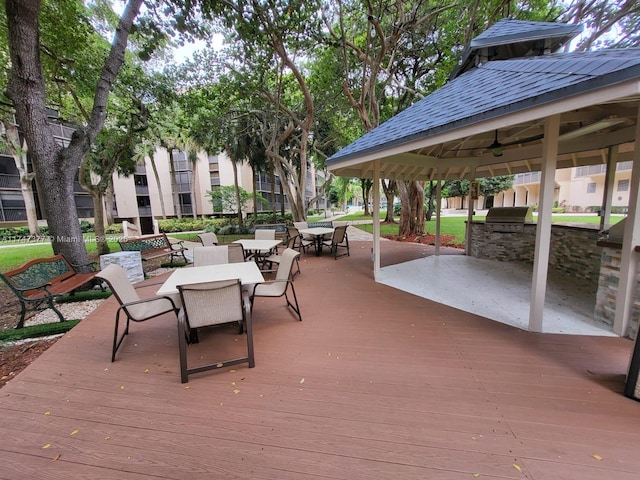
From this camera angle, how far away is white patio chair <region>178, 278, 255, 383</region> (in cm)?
265

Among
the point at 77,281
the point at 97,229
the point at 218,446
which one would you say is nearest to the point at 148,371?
the point at 218,446

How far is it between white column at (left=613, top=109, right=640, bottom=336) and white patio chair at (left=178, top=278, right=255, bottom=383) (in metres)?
4.33

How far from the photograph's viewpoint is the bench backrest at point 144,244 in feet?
22.6

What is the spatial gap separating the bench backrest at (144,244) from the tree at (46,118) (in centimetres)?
126

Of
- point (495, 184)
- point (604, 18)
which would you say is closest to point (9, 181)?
point (604, 18)

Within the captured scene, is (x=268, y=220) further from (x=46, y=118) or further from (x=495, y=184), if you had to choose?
(x=495, y=184)

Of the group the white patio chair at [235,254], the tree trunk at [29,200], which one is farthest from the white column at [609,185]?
the tree trunk at [29,200]

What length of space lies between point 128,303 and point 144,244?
5300 mm

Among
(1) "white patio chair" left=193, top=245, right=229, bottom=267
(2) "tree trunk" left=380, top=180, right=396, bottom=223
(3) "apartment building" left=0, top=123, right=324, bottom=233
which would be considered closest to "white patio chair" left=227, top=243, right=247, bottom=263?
(1) "white patio chair" left=193, top=245, right=229, bottom=267

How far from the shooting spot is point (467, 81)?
470cm

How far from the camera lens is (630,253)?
2.95 meters

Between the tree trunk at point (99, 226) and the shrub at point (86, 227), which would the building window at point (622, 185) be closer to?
the tree trunk at point (99, 226)

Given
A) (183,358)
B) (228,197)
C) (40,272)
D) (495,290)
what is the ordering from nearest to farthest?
(183,358) < (40,272) < (495,290) < (228,197)

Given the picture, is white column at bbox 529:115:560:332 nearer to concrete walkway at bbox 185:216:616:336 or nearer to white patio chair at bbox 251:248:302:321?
concrete walkway at bbox 185:216:616:336
